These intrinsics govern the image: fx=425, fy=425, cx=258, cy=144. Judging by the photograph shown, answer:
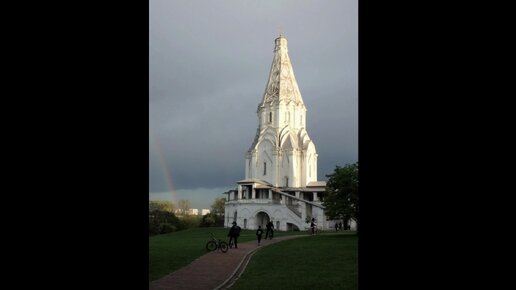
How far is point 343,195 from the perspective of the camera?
33938 millimetres

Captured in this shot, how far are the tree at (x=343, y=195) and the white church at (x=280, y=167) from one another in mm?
22180

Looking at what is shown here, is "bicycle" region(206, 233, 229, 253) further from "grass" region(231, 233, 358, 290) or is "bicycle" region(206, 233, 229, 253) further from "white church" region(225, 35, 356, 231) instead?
"white church" region(225, 35, 356, 231)

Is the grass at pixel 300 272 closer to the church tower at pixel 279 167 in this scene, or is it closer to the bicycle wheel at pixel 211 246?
the bicycle wheel at pixel 211 246

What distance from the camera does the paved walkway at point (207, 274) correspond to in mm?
→ 11172

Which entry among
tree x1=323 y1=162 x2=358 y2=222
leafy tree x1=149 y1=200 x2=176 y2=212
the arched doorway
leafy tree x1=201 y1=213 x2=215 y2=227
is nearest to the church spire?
the arched doorway

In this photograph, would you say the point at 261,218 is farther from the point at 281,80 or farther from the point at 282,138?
the point at 281,80

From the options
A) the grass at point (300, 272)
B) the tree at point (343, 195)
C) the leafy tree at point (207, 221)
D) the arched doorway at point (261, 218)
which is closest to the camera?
the grass at point (300, 272)

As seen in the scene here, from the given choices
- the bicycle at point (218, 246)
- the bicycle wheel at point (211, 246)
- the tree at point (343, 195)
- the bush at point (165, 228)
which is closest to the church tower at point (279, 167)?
the bush at point (165, 228)

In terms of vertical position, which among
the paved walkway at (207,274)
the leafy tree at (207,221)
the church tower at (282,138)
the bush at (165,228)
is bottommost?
the leafy tree at (207,221)
